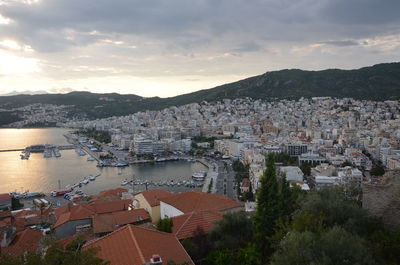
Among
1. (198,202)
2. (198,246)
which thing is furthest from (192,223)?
(198,202)

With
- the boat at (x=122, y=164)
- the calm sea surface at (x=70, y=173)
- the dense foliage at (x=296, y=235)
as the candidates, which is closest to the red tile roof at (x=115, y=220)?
the dense foliage at (x=296, y=235)

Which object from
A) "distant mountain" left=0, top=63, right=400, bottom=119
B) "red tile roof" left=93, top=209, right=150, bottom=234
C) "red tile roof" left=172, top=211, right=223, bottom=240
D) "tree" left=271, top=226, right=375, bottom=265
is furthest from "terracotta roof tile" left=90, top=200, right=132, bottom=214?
"distant mountain" left=0, top=63, right=400, bottom=119

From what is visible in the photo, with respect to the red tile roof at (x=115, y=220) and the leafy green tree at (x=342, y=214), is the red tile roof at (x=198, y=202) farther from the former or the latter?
the leafy green tree at (x=342, y=214)

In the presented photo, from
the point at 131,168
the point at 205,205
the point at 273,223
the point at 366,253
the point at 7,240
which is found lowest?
the point at 131,168

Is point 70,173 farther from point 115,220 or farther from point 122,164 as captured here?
point 115,220

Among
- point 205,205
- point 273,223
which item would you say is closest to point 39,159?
point 205,205

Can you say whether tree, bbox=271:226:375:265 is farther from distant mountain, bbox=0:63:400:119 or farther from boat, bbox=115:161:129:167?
distant mountain, bbox=0:63:400:119

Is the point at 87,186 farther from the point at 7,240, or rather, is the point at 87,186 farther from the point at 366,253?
the point at 366,253
